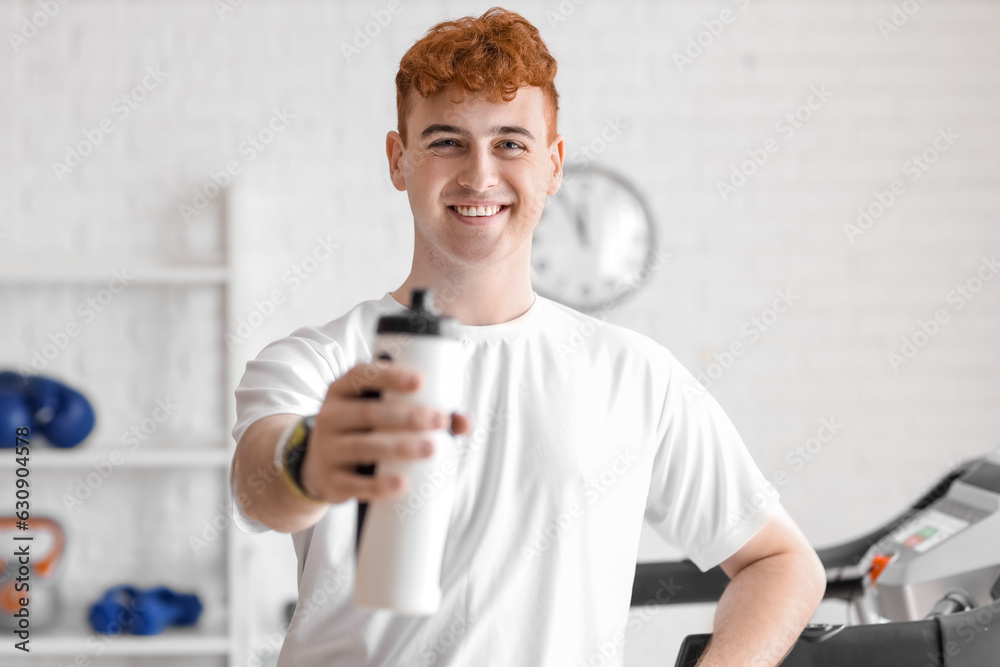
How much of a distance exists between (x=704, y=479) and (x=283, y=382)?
57 cm

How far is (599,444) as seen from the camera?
1.09 metres

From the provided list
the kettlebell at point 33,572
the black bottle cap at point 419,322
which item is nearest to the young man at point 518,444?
the black bottle cap at point 419,322

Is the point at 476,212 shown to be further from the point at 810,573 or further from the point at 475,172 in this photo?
the point at 810,573

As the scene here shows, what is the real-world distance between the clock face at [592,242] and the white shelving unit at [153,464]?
1015 millimetres

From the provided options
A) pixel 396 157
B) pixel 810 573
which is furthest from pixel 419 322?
pixel 810 573

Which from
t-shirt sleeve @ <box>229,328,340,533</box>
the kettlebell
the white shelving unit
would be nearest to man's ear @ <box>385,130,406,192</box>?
t-shirt sleeve @ <box>229,328,340,533</box>

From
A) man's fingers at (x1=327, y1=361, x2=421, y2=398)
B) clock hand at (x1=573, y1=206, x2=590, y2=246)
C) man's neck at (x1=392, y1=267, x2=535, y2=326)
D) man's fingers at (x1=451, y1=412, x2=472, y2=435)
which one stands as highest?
clock hand at (x1=573, y1=206, x2=590, y2=246)

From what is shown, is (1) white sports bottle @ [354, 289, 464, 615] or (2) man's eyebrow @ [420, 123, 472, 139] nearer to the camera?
(1) white sports bottle @ [354, 289, 464, 615]

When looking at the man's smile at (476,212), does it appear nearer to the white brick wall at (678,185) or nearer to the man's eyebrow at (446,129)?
the man's eyebrow at (446,129)

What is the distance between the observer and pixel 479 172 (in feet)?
3.51

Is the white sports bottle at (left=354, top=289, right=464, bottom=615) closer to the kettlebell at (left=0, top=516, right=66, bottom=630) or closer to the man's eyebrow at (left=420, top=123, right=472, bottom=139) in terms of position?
the man's eyebrow at (left=420, top=123, right=472, bottom=139)

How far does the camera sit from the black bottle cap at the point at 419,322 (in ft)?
2.18

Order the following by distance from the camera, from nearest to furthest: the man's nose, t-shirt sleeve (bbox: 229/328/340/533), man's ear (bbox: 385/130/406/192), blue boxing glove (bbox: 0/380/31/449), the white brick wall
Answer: t-shirt sleeve (bbox: 229/328/340/533), the man's nose, man's ear (bbox: 385/130/406/192), blue boxing glove (bbox: 0/380/31/449), the white brick wall

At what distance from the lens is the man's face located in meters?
1.08
